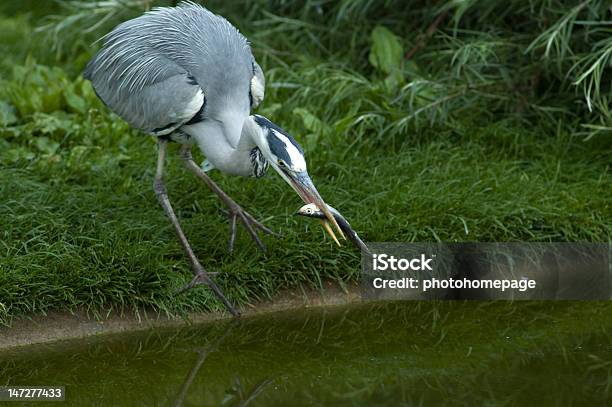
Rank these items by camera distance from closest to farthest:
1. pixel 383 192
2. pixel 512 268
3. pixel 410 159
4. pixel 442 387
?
pixel 442 387, pixel 512 268, pixel 383 192, pixel 410 159

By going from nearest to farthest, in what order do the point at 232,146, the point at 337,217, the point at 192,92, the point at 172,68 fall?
the point at 337,217
the point at 232,146
the point at 192,92
the point at 172,68

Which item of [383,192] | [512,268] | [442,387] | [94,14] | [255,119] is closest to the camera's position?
[442,387]

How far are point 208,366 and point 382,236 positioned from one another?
54.4 inches

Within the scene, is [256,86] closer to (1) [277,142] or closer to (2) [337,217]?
(1) [277,142]

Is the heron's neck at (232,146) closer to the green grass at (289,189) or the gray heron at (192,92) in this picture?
the gray heron at (192,92)

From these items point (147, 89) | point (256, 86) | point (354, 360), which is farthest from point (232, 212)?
point (354, 360)

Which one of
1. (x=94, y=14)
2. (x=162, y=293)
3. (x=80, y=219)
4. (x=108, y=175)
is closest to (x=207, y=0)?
(x=94, y=14)

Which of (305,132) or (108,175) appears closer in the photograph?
(108,175)

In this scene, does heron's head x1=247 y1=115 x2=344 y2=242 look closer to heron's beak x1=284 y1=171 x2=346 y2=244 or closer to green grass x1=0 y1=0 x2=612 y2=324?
heron's beak x1=284 y1=171 x2=346 y2=244

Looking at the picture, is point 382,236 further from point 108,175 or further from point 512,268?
point 108,175

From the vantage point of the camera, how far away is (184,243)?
18.5 feet

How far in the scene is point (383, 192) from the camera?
6.29 m

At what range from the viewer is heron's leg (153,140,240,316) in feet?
17.9

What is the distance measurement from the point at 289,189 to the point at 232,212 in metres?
0.56
